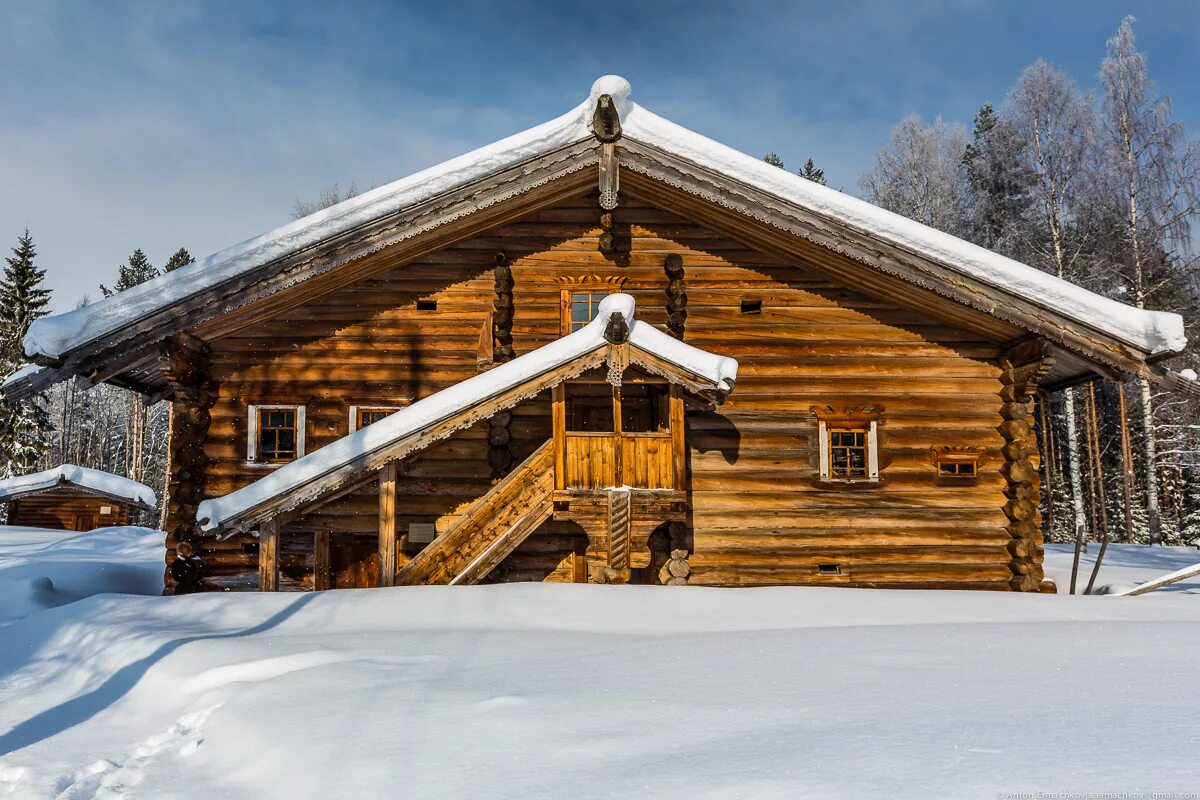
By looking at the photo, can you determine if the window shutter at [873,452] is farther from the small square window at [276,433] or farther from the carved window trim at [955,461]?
the small square window at [276,433]

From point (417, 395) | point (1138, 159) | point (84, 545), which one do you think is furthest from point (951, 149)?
point (84, 545)

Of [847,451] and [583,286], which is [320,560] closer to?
[583,286]

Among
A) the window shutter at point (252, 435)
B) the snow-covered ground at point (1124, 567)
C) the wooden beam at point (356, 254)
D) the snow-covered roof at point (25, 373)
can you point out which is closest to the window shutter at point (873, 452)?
the snow-covered ground at point (1124, 567)

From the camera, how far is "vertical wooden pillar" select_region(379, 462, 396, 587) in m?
9.64

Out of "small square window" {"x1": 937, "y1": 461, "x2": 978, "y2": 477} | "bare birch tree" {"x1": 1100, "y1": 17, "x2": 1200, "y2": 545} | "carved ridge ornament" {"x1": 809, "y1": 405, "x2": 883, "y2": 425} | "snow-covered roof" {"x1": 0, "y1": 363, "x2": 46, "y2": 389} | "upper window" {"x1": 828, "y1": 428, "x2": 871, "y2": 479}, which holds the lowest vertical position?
"small square window" {"x1": 937, "y1": 461, "x2": 978, "y2": 477}

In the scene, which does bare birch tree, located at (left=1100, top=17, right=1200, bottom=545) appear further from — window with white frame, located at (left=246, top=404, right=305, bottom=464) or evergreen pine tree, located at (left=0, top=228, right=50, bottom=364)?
evergreen pine tree, located at (left=0, top=228, right=50, bottom=364)

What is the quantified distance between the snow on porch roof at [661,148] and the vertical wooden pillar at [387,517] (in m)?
3.75

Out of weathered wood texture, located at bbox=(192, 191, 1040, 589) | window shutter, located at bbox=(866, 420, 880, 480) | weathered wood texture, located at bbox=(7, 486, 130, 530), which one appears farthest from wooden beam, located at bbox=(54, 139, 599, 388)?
weathered wood texture, located at bbox=(7, 486, 130, 530)

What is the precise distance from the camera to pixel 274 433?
471 inches

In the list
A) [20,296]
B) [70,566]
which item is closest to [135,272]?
[20,296]

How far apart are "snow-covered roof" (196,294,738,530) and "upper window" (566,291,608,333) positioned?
86.8 inches

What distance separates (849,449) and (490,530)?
6.05 m

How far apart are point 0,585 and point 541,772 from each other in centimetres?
947

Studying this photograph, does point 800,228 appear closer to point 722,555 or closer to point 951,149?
point 722,555
